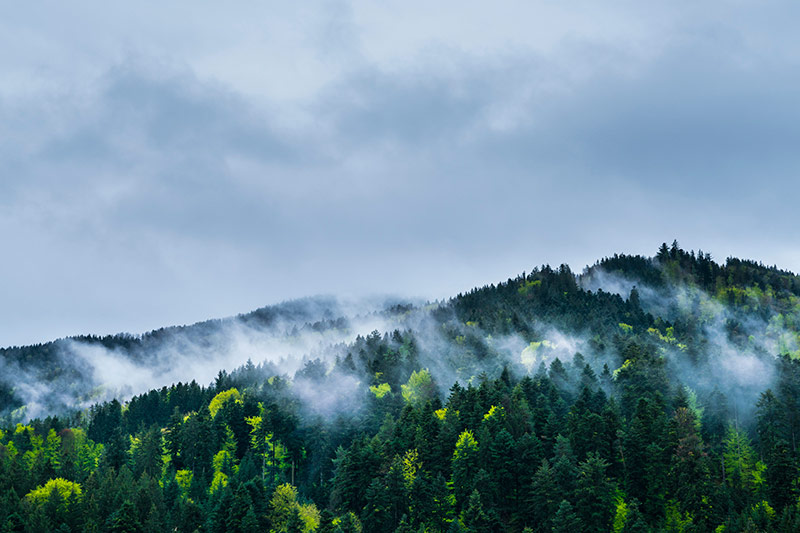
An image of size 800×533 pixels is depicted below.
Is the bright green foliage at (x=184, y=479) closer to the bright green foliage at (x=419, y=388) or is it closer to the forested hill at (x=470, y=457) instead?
the forested hill at (x=470, y=457)

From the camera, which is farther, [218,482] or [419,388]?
[419,388]

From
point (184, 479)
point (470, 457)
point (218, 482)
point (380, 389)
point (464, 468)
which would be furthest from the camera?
point (380, 389)

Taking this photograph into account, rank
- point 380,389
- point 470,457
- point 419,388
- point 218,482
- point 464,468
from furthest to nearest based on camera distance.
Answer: point 380,389 < point 419,388 < point 218,482 < point 470,457 < point 464,468

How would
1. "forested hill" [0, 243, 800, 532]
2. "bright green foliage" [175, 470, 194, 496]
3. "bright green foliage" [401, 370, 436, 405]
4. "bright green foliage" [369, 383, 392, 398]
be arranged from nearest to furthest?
"forested hill" [0, 243, 800, 532], "bright green foliage" [175, 470, 194, 496], "bright green foliage" [401, 370, 436, 405], "bright green foliage" [369, 383, 392, 398]

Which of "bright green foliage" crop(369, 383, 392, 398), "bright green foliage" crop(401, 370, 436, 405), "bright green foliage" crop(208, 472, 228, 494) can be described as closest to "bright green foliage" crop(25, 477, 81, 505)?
"bright green foliage" crop(208, 472, 228, 494)

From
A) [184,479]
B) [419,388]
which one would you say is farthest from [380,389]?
[184,479]

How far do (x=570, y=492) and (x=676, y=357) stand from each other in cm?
5911

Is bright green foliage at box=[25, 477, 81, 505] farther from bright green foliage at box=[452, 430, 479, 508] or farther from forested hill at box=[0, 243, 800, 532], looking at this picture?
bright green foliage at box=[452, 430, 479, 508]

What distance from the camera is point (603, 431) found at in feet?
289

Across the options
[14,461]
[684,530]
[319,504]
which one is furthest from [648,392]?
[14,461]

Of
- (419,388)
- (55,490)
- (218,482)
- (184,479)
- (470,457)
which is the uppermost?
(419,388)

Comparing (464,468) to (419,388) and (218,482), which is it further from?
(419,388)

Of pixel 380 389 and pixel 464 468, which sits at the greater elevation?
pixel 380 389

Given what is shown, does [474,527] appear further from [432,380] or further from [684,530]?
[432,380]
